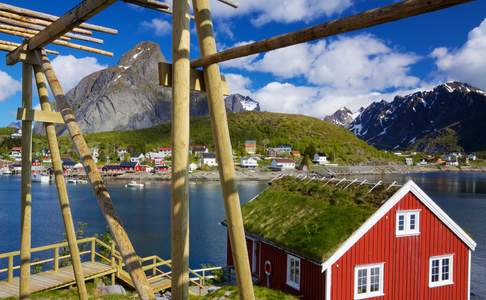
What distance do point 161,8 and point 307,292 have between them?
42.0ft

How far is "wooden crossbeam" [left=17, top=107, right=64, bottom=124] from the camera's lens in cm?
788

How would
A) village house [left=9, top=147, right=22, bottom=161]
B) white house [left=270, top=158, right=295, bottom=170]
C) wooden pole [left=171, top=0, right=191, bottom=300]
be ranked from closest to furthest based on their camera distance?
wooden pole [left=171, top=0, right=191, bottom=300], white house [left=270, top=158, right=295, bottom=170], village house [left=9, top=147, right=22, bottom=161]

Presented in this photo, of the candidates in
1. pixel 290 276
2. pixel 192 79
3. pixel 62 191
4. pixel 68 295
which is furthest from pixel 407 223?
pixel 192 79

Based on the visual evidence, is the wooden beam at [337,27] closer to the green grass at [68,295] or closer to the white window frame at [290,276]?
the green grass at [68,295]

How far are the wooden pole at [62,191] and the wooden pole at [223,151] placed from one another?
4.08 metres

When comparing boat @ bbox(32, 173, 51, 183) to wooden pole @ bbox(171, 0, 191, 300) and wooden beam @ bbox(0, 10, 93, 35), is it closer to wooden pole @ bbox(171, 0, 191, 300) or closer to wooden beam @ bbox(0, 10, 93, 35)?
wooden beam @ bbox(0, 10, 93, 35)

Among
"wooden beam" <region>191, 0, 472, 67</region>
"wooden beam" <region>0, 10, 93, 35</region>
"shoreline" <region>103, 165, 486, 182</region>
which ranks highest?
"wooden beam" <region>0, 10, 93, 35</region>

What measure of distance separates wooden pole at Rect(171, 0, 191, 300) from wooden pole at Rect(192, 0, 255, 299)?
229 mm

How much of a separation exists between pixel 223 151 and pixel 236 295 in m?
10.7

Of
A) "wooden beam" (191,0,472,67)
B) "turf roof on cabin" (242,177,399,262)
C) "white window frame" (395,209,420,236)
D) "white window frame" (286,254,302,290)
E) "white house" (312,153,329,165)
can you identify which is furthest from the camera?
"white house" (312,153,329,165)

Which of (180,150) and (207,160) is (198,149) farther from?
(180,150)

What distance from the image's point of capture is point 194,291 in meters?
17.6

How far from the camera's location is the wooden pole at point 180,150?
14.8ft

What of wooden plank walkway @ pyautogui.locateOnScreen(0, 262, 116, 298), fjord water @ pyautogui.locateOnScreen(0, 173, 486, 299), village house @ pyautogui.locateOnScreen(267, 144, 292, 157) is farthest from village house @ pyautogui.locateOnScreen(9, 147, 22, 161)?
wooden plank walkway @ pyautogui.locateOnScreen(0, 262, 116, 298)
